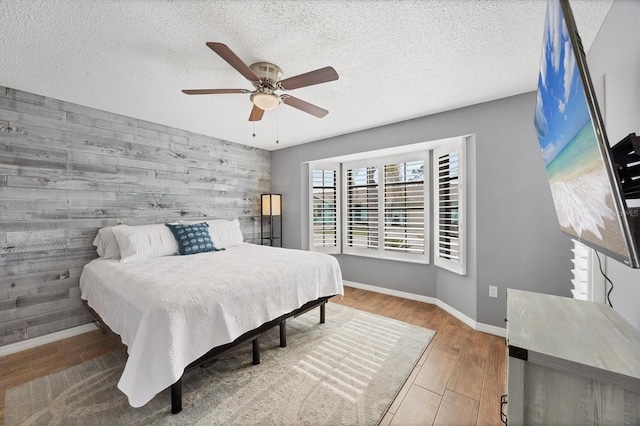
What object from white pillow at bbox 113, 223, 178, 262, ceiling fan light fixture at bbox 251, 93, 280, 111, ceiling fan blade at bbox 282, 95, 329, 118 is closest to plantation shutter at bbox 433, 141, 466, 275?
ceiling fan blade at bbox 282, 95, 329, 118

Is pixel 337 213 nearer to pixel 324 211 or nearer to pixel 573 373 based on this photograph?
pixel 324 211

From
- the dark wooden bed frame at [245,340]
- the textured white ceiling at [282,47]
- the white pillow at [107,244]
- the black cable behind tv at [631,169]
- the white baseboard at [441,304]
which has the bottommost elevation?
the white baseboard at [441,304]

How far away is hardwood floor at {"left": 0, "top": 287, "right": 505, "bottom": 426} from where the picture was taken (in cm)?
161

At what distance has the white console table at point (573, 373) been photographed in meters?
0.80

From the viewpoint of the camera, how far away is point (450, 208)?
123 inches

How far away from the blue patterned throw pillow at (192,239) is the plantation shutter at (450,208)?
2987mm

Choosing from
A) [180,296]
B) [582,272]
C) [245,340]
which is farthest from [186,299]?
[582,272]

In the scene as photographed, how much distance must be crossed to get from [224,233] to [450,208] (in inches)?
123

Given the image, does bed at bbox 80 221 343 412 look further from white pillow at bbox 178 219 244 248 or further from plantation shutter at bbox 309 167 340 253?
plantation shutter at bbox 309 167 340 253

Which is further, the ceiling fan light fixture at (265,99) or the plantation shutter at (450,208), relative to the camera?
the plantation shutter at (450,208)

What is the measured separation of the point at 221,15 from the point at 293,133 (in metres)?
2.34

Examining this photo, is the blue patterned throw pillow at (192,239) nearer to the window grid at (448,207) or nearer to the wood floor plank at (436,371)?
the wood floor plank at (436,371)

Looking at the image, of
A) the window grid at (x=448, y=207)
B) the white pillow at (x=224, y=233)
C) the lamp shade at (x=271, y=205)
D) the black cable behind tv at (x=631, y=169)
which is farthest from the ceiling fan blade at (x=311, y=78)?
the lamp shade at (x=271, y=205)

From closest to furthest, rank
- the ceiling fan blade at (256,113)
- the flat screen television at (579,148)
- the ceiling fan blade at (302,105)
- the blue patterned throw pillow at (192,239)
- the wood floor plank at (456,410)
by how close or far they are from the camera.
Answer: the flat screen television at (579,148) < the wood floor plank at (456,410) < the ceiling fan blade at (302,105) < the ceiling fan blade at (256,113) < the blue patterned throw pillow at (192,239)
